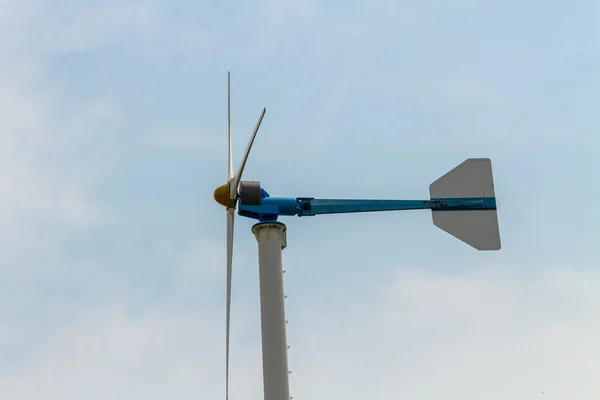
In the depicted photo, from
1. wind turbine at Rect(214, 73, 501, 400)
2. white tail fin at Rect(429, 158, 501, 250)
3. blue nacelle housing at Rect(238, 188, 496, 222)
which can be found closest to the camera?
wind turbine at Rect(214, 73, 501, 400)

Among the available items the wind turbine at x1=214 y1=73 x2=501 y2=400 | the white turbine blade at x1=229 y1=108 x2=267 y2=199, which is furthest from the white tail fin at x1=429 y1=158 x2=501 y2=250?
the white turbine blade at x1=229 y1=108 x2=267 y2=199

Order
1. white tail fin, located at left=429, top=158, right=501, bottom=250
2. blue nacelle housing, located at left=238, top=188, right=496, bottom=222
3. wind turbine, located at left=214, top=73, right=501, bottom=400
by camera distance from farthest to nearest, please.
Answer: white tail fin, located at left=429, top=158, right=501, bottom=250 < blue nacelle housing, located at left=238, top=188, right=496, bottom=222 < wind turbine, located at left=214, top=73, right=501, bottom=400

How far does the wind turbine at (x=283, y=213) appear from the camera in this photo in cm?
2369

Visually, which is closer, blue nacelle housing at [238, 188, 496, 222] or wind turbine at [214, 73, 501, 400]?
wind turbine at [214, 73, 501, 400]

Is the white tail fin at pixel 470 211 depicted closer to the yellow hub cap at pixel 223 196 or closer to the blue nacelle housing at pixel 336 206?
the blue nacelle housing at pixel 336 206

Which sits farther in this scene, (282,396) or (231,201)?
(231,201)

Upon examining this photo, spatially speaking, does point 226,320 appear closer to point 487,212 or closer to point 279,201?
point 279,201

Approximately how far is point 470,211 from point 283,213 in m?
7.32

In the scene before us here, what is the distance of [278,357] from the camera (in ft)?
77.1

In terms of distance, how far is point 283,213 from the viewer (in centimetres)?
2580

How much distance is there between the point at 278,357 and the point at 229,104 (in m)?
10.2

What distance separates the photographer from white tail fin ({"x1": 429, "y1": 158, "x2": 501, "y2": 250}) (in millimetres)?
27391

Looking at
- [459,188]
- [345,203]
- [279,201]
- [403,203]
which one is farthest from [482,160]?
[279,201]

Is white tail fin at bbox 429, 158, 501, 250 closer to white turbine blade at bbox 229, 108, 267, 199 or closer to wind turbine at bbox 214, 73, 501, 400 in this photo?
wind turbine at bbox 214, 73, 501, 400
